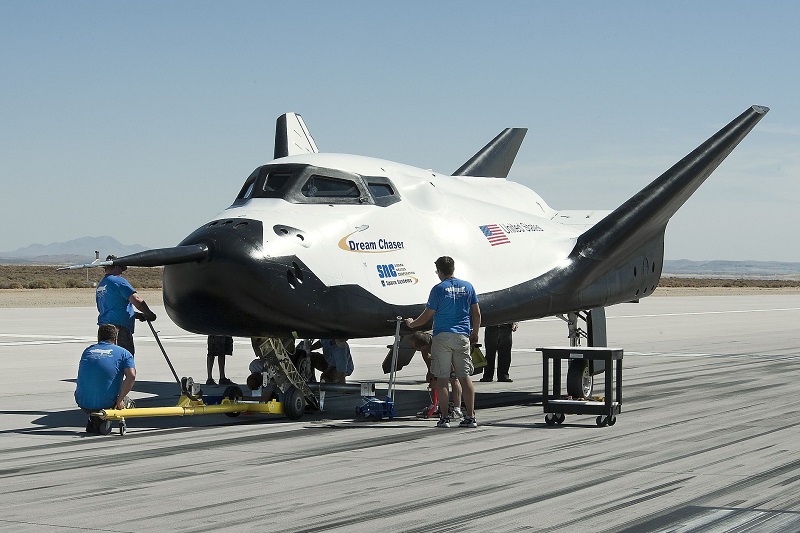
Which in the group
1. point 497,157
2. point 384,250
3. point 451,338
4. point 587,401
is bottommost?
point 587,401

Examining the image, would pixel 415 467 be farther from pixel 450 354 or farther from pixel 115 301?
pixel 115 301

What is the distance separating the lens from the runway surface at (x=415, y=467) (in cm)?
854

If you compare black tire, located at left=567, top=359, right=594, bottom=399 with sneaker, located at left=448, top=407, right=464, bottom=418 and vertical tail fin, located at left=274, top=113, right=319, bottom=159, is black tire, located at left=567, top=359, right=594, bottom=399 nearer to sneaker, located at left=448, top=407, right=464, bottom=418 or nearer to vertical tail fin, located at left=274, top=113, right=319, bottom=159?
sneaker, located at left=448, top=407, right=464, bottom=418

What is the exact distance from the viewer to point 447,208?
17.1 m

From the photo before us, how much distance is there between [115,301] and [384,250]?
3.85 meters

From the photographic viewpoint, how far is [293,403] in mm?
15203

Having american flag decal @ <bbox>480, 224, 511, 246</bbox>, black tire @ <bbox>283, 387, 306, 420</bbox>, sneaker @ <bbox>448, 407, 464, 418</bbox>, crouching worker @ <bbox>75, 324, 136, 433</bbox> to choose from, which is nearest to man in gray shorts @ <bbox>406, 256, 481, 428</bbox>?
sneaker @ <bbox>448, 407, 464, 418</bbox>

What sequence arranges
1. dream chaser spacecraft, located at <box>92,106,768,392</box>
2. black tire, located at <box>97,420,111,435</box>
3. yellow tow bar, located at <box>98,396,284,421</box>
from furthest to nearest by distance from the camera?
dream chaser spacecraft, located at <box>92,106,768,392</box> < yellow tow bar, located at <box>98,396,284,421</box> < black tire, located at <box>97,420,111,435</box>

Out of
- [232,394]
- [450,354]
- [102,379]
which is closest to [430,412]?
[450,354]

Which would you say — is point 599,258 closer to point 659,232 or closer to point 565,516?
point 659,232

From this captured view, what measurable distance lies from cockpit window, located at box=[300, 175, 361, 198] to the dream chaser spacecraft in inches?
0.6

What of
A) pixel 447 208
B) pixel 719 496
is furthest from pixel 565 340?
pixel 719 496

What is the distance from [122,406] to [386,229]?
436 cm

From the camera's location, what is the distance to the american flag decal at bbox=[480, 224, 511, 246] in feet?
57.5
